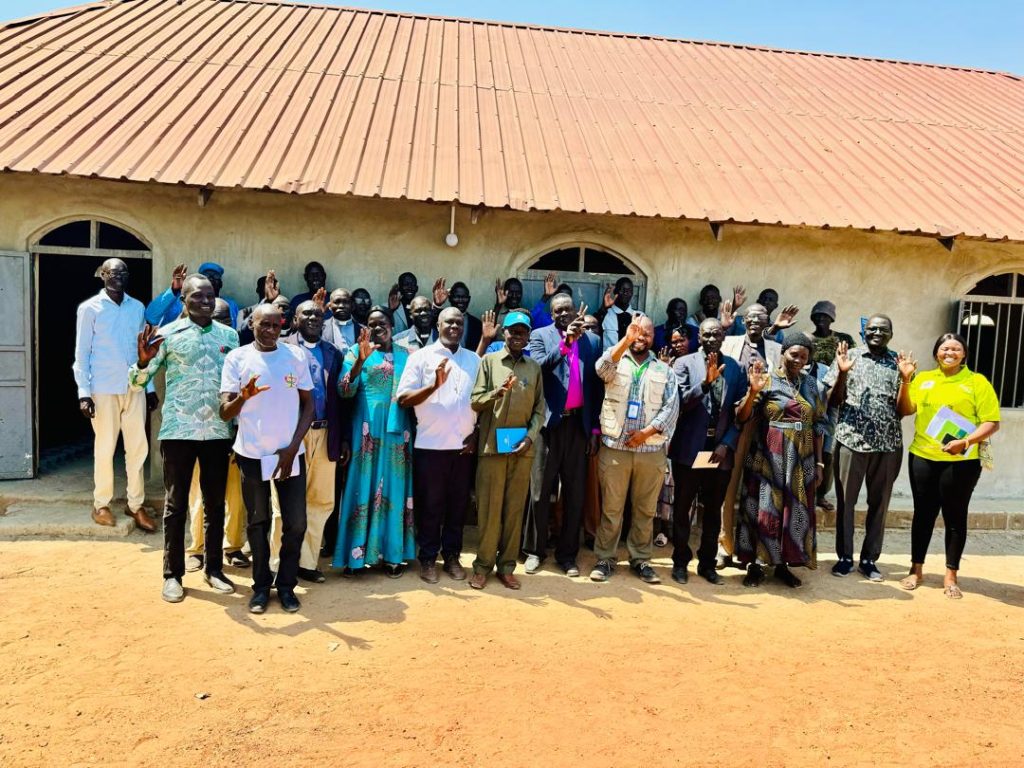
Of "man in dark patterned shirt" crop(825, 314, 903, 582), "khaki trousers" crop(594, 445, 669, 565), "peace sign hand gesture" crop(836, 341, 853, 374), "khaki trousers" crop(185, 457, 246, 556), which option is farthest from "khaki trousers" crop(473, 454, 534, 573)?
"man in dark patterned shirt" crop(825, 314, 903, 582)

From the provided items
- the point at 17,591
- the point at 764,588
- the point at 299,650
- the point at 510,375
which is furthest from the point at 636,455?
the point at 17,591

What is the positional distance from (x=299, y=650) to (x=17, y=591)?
205 centimetres

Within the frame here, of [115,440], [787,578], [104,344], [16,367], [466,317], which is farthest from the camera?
[16,367]

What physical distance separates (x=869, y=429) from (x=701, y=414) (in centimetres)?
135

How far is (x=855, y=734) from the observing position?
10.9 feet

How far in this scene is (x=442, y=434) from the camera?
4746 mm

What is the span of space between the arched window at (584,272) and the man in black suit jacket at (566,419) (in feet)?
6.24

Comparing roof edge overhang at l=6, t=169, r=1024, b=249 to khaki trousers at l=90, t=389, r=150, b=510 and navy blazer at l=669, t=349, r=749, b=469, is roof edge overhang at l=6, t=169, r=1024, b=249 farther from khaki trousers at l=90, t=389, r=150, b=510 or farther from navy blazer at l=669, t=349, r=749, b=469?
navy blazer at l=669, t=349, r=749, b=469

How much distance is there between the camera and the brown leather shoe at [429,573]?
4.86 metres

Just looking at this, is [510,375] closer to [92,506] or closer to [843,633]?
[843,633]

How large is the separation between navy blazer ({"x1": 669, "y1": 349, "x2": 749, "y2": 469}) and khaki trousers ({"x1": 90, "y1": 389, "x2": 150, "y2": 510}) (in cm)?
419

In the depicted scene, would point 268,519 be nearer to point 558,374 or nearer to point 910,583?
point 558,374

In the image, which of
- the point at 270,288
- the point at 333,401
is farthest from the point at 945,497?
the point at 270,288

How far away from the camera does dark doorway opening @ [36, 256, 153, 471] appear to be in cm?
884
